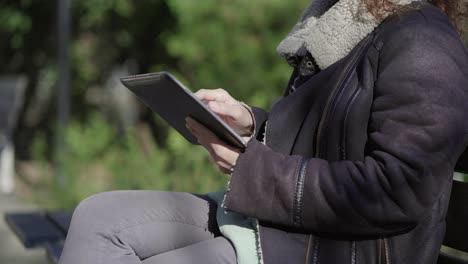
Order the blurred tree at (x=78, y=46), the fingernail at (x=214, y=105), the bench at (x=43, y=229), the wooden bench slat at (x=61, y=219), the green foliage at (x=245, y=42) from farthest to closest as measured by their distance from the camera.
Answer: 1. the blurred tree at (x=78, y=46)
2. the green foliage at (x=245, y=42)
3. the wooden bench slat at (x=61, y=219)
4. the bench at (x=43, y=229)
5. the fingernail at (x=214, y=105)

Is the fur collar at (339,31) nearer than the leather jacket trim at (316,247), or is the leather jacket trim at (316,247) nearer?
the leather jacket trim at (316,247)

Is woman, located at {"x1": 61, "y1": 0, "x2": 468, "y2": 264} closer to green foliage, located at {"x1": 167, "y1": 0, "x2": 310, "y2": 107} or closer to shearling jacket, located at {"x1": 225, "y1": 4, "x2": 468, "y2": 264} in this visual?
shearling jacket, located at {"x1": 225, "y1": 4, "x2": 468, "y2": 264}

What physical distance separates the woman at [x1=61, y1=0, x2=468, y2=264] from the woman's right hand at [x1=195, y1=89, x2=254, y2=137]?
70 mm

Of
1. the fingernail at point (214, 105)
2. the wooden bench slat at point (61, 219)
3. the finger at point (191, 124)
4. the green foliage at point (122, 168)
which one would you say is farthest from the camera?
the green foliage at point (122, 168)

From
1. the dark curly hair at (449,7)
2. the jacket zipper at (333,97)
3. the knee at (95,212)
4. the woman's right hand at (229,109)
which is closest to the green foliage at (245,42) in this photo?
the woman's right hand at (229,109)

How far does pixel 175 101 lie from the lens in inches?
70.6

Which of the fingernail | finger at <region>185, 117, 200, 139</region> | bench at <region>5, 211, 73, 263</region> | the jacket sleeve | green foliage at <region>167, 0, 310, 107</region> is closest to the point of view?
the jacket sleeve

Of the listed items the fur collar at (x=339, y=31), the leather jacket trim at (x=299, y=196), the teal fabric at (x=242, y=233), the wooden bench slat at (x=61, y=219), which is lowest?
the wooden bench slat at (x=61, y=219)

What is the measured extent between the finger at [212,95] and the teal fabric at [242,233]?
303 mm

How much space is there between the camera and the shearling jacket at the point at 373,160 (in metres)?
1.59

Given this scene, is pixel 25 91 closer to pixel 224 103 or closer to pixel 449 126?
pixel 224 103

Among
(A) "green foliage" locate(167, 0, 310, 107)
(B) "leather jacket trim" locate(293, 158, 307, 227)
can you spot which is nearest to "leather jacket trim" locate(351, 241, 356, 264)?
(B) "leather jacket trim" locate(293, 158, 307, 227)

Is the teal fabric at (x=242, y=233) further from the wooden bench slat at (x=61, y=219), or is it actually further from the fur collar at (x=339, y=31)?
the wooden bench slat at (x=61, y=219)

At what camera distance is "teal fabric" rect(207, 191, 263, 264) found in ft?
5.72
